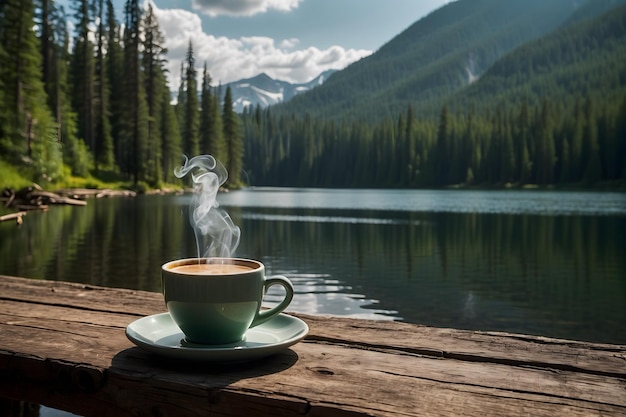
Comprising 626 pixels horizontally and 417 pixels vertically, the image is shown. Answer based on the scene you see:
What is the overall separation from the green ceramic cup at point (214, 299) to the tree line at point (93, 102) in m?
33.8

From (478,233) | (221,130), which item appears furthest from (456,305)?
(221,130)

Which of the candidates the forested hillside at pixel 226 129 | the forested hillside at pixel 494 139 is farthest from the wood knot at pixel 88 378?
the forested hillside at pixel 494 139

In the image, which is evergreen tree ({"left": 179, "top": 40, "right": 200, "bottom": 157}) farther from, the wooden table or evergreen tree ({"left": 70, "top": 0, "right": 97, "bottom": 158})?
the wooden table

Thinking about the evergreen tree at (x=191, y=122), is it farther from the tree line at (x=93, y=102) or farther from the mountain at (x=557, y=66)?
the mountain at (x=557, y=66)

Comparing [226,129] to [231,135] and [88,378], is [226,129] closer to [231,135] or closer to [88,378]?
[231,135]

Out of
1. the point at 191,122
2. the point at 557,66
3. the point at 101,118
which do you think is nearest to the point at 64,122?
the point at 101,118

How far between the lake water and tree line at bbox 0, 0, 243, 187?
11016mm

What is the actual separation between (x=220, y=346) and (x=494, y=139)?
92.7 m

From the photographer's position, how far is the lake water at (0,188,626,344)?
9.76 meters

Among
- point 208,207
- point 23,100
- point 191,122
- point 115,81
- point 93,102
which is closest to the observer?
point 208,207

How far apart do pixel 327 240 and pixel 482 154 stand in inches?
3055

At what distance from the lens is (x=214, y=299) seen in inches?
61.1

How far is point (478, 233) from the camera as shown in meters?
21.6

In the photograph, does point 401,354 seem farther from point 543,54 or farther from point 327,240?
point 543,54
